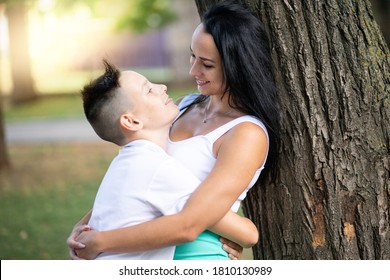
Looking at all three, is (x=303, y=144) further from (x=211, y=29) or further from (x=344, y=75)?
(x=211, y=29)

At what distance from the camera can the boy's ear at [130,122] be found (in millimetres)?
2506

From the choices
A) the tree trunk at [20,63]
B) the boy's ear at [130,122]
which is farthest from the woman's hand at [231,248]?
the tree trunk at [20,63]

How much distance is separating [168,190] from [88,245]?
36 cm

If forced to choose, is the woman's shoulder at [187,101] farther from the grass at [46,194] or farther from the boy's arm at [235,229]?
the grass at [46,194]

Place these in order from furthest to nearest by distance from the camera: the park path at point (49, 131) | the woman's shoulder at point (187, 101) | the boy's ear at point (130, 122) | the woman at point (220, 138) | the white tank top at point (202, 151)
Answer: the park path at point (49, 131) < the woman's shoulder at point (187, 101) < the white tank top at point (202, 151) < the boy's ear at point (130, 122) < the woman at point (220, 138)

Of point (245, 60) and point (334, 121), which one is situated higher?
point (245, 60)

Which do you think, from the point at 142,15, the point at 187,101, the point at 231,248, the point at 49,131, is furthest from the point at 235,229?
the point at 142,15

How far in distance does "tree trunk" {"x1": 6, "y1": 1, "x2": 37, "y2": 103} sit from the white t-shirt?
13597 mm

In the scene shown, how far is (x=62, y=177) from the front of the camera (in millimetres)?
8680

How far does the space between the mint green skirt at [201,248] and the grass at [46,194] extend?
11.0 ft

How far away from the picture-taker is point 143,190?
2.41 m

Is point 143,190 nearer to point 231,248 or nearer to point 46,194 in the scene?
point 231,248

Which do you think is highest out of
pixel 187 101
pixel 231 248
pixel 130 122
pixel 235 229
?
pixel 130 122
